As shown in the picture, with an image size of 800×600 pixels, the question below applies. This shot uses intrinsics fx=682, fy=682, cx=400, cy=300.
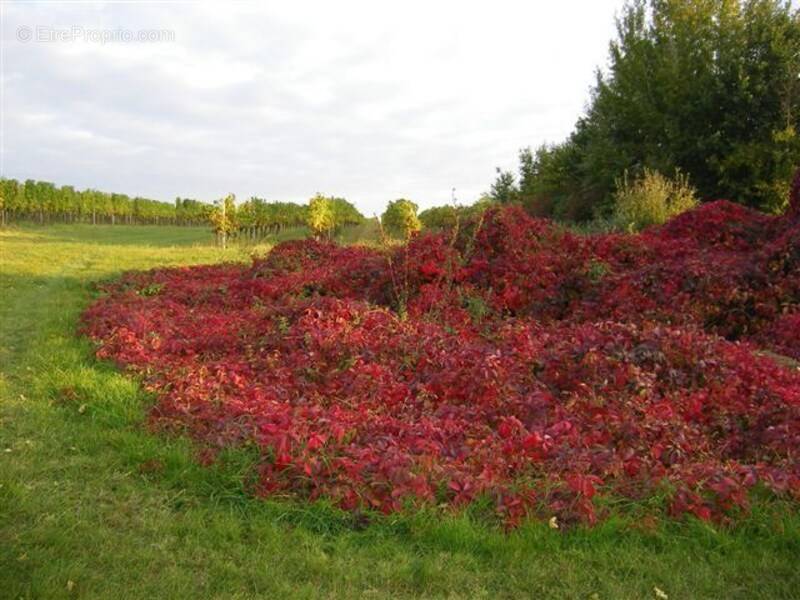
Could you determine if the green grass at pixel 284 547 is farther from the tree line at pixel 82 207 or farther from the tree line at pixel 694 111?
the tree line at pixel 82 207

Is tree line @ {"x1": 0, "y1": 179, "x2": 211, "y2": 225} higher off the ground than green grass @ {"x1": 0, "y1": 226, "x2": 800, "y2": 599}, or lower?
higher

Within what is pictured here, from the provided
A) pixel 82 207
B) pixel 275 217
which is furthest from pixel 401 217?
pixel 82 207

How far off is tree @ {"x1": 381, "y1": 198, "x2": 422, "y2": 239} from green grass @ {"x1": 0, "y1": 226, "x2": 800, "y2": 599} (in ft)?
64.7

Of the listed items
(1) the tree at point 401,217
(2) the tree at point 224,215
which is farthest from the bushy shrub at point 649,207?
(2) the tree at point 224,215

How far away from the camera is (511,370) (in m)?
5.32

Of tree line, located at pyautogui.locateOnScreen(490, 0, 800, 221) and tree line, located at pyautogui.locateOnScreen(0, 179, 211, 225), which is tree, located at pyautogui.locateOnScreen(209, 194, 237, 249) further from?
tree line, located at pyautogui.locateOnScreen(490, 0, 800, 221)

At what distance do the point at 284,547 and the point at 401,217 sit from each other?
24223mm

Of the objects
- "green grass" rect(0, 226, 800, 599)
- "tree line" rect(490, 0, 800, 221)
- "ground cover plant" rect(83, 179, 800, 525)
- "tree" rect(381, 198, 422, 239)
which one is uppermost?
"tree line" rect(490, 0, 800, 221)

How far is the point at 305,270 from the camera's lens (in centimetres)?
1145

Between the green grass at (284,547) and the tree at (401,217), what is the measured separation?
64.7ft

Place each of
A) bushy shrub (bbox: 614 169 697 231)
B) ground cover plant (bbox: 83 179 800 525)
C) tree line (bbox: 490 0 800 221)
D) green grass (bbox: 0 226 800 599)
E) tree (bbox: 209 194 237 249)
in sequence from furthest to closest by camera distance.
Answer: tree (bbox: 209 194 237 249)
tree line (bbox: 490 0 800 221)
bushy shrub (bbox: 614 169 697 231)
ground cover plant (bbox: 83 179 800 525)
green grass (bbox: 0 226 800 599)

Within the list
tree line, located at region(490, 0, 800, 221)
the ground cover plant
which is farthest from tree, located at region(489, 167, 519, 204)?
the ground cover plant

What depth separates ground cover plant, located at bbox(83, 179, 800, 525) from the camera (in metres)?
3.75

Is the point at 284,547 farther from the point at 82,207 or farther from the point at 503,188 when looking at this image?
the point at 82,207
